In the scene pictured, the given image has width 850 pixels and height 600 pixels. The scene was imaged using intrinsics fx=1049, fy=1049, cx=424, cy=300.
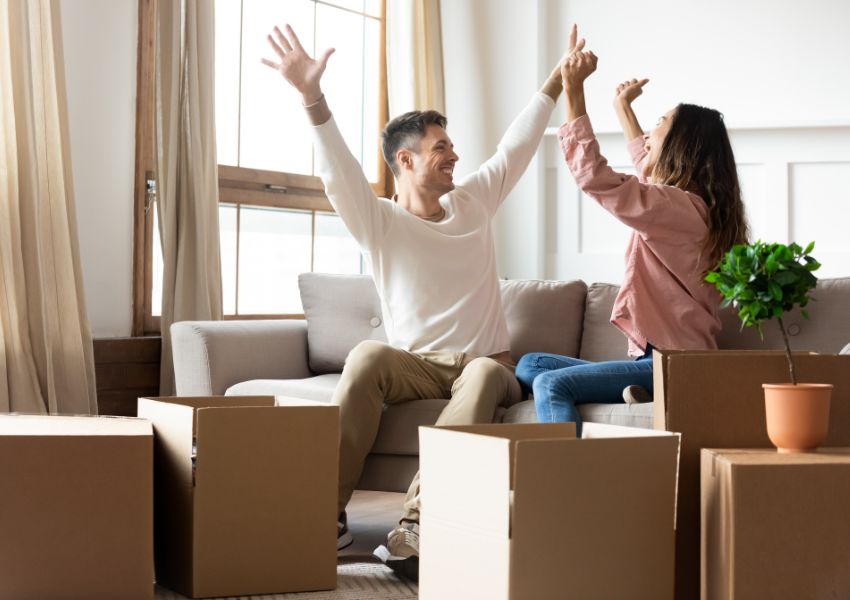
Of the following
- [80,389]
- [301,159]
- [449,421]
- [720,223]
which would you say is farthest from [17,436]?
[301,159]

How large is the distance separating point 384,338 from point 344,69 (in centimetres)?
182

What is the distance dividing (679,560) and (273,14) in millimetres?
3171

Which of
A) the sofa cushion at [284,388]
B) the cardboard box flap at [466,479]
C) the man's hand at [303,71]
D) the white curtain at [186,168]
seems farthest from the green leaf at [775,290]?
the white curtain at [186,168]

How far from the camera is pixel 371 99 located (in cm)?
480

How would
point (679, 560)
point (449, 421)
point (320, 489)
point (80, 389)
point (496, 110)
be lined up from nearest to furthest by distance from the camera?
→ 1. point (679, 560)
2. point (320, 489)
3. point (449, 421)
4. point (80, 389)
5. point (496, 110)

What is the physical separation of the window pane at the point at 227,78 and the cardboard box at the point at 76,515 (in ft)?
7.68

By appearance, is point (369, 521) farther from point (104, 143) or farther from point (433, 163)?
point (104, 143)

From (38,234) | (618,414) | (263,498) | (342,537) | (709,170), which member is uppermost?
(709,170)

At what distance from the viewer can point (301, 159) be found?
4.37 m

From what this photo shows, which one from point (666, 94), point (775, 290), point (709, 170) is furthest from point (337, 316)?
point (666, 94)

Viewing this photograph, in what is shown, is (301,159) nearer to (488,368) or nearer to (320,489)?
(488,368)

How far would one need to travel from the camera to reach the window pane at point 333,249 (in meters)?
4.46

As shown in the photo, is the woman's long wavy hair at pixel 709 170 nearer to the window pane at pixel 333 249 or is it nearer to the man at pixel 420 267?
the man at pixel 420 267

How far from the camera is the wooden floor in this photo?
2.58 metres
